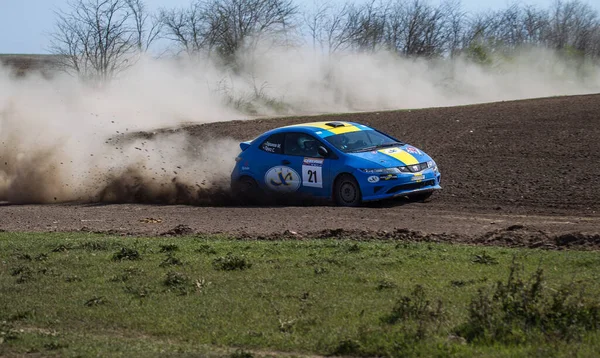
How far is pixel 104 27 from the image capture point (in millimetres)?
36688

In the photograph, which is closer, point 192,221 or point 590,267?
point 590,267

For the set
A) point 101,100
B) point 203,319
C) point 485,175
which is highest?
point 101,100

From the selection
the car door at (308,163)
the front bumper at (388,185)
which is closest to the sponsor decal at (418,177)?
the front bumper at (388,185)

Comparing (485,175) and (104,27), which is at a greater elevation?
(104,27)

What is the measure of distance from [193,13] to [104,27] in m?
7.19

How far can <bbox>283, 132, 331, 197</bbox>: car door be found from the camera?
14.6 m

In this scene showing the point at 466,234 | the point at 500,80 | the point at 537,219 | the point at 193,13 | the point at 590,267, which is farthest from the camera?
the point at 500,80

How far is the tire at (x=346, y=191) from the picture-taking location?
1422 centimetres

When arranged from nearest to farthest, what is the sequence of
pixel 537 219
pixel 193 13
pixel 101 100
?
pixel 537 219, pixel 101 100, pixel 193 13

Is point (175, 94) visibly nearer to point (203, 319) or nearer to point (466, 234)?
point (466, 234)

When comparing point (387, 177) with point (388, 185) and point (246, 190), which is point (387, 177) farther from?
point (246, 190)

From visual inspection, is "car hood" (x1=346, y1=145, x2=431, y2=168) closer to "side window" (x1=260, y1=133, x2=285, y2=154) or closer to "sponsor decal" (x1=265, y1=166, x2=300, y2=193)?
"sponsor decal" (x1=265, y1=166, x2=300, y2=193)

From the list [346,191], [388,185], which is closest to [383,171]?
[388,185]

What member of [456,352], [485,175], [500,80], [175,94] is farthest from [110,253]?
[500,80]
